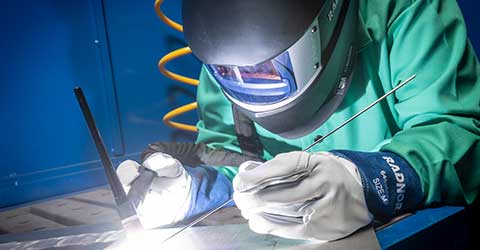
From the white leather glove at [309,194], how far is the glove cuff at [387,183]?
2 centimetres

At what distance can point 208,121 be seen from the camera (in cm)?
135

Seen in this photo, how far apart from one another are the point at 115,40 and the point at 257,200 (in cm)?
120

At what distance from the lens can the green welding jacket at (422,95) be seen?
2.69ft

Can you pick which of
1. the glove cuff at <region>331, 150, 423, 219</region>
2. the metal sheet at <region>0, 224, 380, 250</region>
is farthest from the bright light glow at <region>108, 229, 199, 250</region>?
the glove cuff at <region>331, 150, 423, 219</region>

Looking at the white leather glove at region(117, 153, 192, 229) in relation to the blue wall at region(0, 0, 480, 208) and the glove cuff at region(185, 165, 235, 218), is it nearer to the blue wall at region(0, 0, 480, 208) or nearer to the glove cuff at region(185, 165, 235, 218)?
the glove cuff at region(185, 165, 235, 218)

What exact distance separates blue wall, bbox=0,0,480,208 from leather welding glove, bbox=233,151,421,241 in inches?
44.5

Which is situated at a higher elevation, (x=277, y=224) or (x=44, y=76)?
(x=44, y=76)

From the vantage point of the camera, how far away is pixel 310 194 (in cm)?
69

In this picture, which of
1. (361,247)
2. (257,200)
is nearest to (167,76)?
(257,200)

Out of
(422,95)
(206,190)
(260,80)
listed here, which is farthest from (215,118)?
(422,95)

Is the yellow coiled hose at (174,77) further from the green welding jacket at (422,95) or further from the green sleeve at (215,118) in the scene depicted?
the green welding jacket at (422,95)

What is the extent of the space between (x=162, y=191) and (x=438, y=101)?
606 millimetres

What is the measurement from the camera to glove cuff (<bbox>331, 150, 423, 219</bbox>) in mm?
730

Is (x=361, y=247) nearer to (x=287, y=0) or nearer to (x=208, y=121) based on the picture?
(x=287, y=0)
